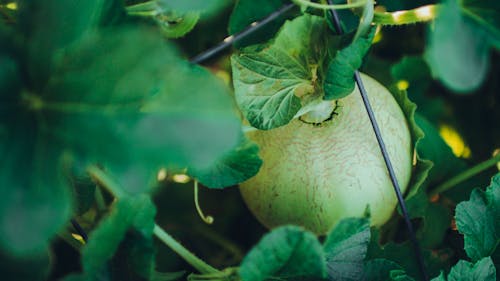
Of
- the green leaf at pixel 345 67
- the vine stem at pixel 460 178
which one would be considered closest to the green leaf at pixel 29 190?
the green leaf at pixel 345 67

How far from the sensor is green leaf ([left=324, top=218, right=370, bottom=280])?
0.66m

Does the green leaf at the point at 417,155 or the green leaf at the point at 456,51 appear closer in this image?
the green leaf at the point at 456,51

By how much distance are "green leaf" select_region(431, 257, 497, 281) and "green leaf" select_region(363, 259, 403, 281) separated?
0.20 ft

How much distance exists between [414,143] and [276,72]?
242 millimetres

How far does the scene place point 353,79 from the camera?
0.73 metres

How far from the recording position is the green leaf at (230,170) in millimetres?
720

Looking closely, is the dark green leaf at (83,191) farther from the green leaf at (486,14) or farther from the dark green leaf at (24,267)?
the green leaf at (486,14)

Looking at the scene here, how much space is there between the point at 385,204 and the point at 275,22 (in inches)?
11.7

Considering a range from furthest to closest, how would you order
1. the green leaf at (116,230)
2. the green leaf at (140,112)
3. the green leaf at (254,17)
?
the green leaf at (254,17), the green leaf at (116,230), the green leaf at (140,112)

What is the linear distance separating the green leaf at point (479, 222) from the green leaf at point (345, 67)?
211 millimetres

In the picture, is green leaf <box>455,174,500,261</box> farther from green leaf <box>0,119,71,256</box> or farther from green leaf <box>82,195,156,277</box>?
green leaf <box>0,119,71,256</box>

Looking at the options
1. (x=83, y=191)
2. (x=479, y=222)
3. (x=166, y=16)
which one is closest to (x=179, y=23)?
(x=166, y=16)

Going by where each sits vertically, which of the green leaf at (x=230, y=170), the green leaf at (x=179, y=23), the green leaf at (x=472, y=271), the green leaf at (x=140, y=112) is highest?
the green leaf at (x=140, y=112)

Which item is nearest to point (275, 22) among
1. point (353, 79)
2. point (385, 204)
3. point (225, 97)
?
point (353, 79)
